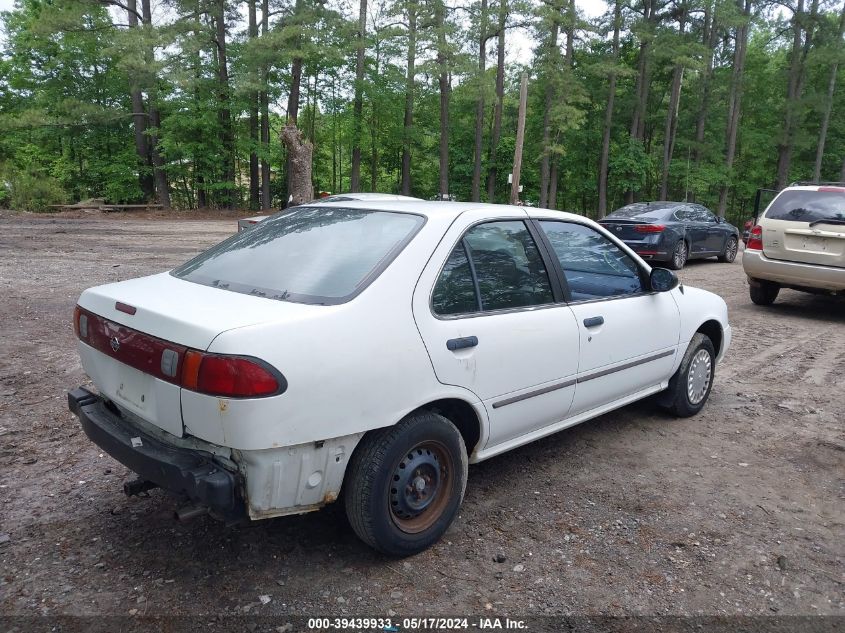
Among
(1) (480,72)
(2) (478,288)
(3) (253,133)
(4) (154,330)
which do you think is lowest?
(4) (154,330)

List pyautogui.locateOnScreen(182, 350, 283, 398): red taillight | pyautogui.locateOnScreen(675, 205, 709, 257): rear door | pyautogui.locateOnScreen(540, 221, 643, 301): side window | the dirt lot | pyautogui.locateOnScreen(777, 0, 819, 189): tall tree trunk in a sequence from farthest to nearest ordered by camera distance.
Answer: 1. pyautogui.locateOnScreen(777, 0, 819, 189): tall tree trunk
2. pyautogui.locateOnScreen(675, 205, 709, 257): rear door
3. pyautogui.locateOnScreen(540, 221, 643, 301): side window
4. the dirt lot
5. pyautogui.locateOnScreen(182, 350, 283, 398): red taillight

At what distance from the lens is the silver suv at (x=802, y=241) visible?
26.8 ft

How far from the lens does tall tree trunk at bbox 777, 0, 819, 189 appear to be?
34.0m

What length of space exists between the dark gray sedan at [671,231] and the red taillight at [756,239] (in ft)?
12.0

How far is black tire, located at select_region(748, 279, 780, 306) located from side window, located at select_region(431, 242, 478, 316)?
7816mm

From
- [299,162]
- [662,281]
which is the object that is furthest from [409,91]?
[662,281]

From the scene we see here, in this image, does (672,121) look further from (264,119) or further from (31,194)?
(31,194)

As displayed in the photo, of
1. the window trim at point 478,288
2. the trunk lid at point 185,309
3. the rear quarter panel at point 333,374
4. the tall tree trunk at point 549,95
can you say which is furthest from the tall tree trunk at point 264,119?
the rear quarter panel at point 333,374

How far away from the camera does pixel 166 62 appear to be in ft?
85.1

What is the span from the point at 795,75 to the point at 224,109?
3097 centimetres

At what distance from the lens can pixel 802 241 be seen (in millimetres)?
8422

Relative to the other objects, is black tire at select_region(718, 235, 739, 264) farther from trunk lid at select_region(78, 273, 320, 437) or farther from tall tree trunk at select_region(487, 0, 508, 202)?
tall tree trunk at select_region(487, 0, 508, 202)

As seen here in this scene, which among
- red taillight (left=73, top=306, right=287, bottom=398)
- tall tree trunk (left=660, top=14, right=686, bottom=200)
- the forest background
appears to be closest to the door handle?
red taillight (left=73, top=306, right=287, bottom=398)

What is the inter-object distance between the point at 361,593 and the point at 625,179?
36768 mm
